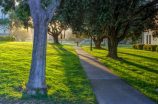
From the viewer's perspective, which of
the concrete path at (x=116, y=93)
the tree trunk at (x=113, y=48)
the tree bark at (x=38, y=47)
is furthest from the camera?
the tree trunk at (x=113, y=48)

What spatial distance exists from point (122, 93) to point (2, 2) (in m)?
7.53

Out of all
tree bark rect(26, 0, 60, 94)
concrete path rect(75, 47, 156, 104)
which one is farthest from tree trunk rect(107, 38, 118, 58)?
tree bark rect(26, 0, 60, 94)

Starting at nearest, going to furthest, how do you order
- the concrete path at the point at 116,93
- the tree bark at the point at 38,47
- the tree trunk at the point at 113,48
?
the concrete path at the point at 116,93 → the tree bark at the point at 38,47 → the tree trunk at the point at 113,48

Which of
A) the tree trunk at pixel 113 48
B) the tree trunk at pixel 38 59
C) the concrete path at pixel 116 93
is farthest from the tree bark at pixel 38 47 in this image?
the tree trunk at pixel 113 48

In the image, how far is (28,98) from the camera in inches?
233

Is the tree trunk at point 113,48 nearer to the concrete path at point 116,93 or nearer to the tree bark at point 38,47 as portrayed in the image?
the concrete path at point 116,93

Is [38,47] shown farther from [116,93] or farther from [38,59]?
[116,93]

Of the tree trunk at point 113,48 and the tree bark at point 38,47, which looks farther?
the tree trunk at point 113,48

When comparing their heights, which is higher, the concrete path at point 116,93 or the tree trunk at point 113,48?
the tree trunk at point 113,48

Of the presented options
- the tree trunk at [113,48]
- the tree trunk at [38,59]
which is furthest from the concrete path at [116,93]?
the tree trunk at [113,48]

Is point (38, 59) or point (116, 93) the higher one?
point (38, 59)

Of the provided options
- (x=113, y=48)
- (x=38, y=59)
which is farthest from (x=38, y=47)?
(x=113, y=48)

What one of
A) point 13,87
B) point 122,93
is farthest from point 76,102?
point 13,87

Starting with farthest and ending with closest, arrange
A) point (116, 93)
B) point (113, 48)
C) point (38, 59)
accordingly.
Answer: point (113, 48), point (116, 93), point (38, 59)
